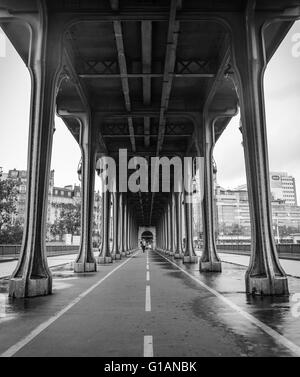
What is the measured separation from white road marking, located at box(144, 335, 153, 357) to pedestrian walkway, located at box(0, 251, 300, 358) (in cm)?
1

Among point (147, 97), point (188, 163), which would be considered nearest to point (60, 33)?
point (147, 97)

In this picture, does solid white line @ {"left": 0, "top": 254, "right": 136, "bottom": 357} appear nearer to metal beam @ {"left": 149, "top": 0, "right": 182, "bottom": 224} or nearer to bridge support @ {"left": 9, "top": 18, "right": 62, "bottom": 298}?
bridge support @ {"left": 9, "top": 18, "right": 62, "bottom": 298}

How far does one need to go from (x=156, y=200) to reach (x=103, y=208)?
28.7 metres

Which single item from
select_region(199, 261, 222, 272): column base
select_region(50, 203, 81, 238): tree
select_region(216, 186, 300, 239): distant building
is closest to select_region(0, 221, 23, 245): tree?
select_region(50, 203, 81, 238): tree

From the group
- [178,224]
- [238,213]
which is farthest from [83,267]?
[238,213]

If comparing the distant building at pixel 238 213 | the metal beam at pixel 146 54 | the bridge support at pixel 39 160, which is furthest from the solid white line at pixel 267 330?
the distant building at pixel 238 213

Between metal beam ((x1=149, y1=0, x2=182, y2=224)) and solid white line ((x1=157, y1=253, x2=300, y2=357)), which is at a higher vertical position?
metal beam ((x1=149, y1=0, x2=182, y2=224))

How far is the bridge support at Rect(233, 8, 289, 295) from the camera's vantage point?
11.6 m

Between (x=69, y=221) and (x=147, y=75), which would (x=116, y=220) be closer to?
(x=147, y=75)

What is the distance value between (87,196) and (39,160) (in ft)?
33.1

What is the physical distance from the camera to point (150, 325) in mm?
7223

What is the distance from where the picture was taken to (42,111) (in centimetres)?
1273

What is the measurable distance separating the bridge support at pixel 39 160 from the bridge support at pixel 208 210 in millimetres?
11047
